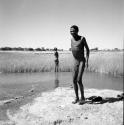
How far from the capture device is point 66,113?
6.09 meters

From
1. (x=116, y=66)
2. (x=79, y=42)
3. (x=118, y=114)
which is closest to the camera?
(x=118, y=114)

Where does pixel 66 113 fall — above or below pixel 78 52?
below

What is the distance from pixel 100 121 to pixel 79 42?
2553 millimetres

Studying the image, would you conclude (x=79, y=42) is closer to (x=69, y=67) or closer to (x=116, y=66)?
(x=116, y=66)

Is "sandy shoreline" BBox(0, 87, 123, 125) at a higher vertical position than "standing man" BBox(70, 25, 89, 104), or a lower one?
lower

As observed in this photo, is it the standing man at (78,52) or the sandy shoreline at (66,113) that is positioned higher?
the standing man at (78,52)

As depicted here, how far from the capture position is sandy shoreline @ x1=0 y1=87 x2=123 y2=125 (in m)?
5.47

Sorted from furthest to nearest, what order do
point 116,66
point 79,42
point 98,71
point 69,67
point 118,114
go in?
1. point 69,67
2. point 98,71
3. point 116,66
4. point 79,42
5. point 118,114

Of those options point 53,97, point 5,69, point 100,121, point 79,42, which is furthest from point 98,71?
point 100,121

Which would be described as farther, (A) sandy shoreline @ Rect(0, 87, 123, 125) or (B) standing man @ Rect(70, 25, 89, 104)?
(B) standing man @ Rect(70, 25, 89, 104)

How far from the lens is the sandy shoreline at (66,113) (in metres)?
5.47

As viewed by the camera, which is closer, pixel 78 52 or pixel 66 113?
pixel 66 113

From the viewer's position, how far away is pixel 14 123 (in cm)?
567

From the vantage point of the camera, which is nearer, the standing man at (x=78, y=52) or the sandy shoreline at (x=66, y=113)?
the sandy shoreline at (x=66, y=113)
